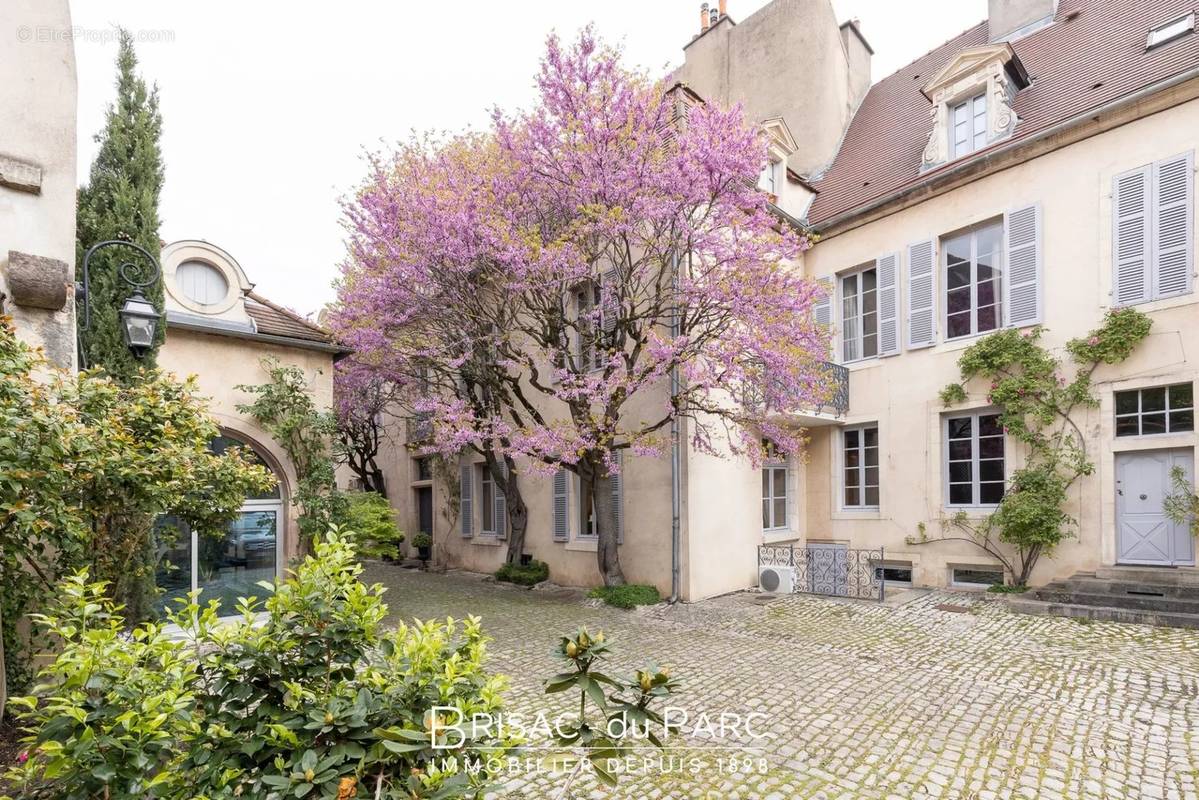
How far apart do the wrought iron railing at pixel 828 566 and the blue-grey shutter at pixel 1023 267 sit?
14.7ft

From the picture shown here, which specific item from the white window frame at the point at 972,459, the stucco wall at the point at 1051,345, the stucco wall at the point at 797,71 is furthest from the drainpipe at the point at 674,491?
the stucco wall at the point at 797,71

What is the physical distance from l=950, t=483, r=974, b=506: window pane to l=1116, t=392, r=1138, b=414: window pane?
2.36 m

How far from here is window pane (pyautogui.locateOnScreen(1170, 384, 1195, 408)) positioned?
8.27 metres

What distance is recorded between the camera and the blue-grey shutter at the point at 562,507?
11672 millimetres

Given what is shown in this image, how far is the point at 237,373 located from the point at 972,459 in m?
11.4

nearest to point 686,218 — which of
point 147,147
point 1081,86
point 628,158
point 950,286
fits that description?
point 628,158

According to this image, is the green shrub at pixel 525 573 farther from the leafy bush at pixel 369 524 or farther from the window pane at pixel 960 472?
the window pane at pixel 960 472

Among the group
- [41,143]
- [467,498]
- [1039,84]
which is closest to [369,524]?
[467,498]

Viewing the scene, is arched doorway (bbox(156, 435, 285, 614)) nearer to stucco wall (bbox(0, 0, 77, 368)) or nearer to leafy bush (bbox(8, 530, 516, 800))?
stucco wall (bbox(0, 0, 77, 368))

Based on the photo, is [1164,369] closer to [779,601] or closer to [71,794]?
[779,601]

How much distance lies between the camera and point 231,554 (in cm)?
819

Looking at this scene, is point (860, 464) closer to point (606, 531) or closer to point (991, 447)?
point (991, 447)

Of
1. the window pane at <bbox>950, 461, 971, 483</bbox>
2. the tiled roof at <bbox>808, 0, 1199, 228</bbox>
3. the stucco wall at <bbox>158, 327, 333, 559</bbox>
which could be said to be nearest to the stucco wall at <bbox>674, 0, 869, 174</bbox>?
the tiled roof at <bbox>808, 0, 1199, 228</bbox>

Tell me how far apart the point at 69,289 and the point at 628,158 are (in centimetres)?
625
